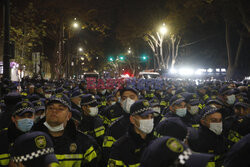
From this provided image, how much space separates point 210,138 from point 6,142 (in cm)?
310

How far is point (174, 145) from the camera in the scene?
1.79 m

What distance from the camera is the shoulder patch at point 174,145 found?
1777 mm

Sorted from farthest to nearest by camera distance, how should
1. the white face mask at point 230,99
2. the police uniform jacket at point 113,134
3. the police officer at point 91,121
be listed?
the white face mask at point 230,99 → the police officer at point 91,121 → the police uniform jacket at point 113,134

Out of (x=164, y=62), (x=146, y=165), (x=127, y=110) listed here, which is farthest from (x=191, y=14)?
(x=146, y=165)

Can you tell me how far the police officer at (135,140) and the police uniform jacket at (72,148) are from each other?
0.40 metres

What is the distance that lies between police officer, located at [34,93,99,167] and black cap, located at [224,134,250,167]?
2.07 meters

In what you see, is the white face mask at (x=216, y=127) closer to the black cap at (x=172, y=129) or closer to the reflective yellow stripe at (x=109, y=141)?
the black cap at (x=172, y=129)

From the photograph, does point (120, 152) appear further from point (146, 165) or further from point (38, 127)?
point (146, 165)

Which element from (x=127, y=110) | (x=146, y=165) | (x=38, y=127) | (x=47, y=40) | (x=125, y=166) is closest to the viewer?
(x=146, y=165)

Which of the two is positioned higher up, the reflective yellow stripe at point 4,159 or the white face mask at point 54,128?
the white face mask at point 54,128

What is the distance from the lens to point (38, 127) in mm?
3686

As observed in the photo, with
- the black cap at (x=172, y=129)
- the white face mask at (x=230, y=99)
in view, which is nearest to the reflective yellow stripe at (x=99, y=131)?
the black cap at (x=172, y=129)

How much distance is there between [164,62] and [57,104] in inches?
1247

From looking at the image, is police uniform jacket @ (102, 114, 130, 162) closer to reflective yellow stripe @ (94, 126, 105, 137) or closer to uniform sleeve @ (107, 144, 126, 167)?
reflective yellow stripe @ (94, 126, 105, 137)
